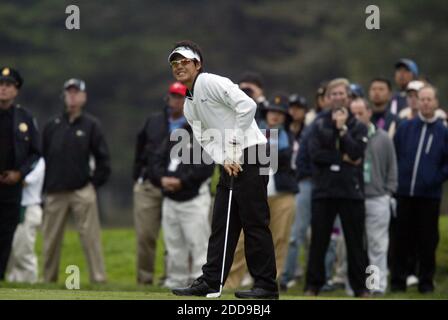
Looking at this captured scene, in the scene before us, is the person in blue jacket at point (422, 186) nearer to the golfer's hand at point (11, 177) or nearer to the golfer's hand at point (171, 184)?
the golfer's hand at point (171, 184)

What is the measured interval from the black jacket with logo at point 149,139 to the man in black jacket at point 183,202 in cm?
30

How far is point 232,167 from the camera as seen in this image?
1017cm

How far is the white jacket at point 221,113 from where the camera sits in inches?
399

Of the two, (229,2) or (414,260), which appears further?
(229,2)

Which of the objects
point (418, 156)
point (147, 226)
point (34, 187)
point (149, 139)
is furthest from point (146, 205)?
point (418, 156)

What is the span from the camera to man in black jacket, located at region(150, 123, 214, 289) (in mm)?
14836

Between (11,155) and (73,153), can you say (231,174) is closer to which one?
(11,155)

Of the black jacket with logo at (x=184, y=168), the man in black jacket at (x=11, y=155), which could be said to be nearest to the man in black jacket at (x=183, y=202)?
the black jacket with logo at (x=184, y=168)

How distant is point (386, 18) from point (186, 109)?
29047 mm

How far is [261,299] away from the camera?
9977 mm

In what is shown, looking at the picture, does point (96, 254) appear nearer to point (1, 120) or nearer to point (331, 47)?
point (1, 120)

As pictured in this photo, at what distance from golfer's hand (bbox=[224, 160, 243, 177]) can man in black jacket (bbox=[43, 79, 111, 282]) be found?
5936 mm

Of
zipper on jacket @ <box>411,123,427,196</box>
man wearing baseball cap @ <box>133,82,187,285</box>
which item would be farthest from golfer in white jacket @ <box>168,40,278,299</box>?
man wearing baseball cap @ <box>133,82,187,285</box>

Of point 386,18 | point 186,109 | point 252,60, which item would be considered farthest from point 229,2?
point 186,109
